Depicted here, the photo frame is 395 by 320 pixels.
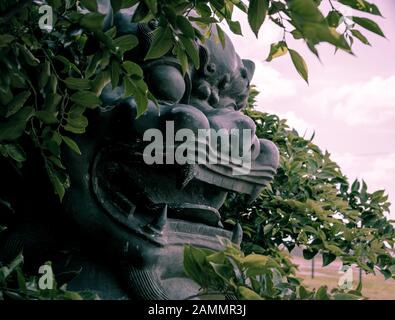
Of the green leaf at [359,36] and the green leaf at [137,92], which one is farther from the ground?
the green leaf at [359,36]

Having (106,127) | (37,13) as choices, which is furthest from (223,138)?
(37,13)

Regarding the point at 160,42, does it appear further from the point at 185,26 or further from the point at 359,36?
the point at 359,36

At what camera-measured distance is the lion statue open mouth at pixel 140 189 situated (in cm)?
152

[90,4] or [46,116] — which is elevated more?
[90,4]

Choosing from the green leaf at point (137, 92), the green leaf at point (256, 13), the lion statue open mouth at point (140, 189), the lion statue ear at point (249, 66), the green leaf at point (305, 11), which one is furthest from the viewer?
the lion statue ear at point (249, 66)

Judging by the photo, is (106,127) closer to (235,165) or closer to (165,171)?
(165,171)

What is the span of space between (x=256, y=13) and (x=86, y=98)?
0.46 metres

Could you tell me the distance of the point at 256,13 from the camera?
89 centimetres

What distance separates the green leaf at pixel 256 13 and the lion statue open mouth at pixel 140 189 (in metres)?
0.57

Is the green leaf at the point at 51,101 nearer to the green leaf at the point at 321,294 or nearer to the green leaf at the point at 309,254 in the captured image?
the green leaf at the point at 321,294

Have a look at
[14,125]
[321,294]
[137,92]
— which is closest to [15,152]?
[14,125]

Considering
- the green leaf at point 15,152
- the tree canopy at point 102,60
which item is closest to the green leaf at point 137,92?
the tree canopy at point 102,60

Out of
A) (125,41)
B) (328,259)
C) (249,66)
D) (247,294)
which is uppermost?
(249,66)
